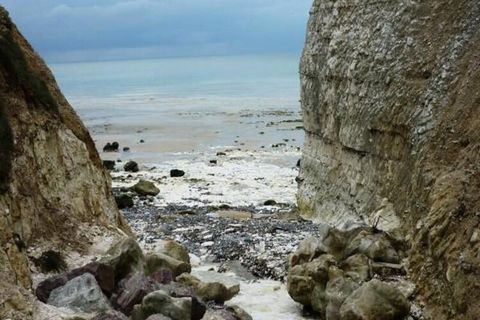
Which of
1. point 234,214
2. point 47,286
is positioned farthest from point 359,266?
point 234,214

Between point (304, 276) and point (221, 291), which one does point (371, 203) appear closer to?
point (304, 276)

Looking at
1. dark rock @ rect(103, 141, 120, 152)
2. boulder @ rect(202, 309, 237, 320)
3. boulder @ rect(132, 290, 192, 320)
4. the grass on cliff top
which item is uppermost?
the grass on cliff top

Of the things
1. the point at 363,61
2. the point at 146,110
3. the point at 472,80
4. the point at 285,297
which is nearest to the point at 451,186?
the point at 472,80

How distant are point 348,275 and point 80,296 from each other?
225 inches

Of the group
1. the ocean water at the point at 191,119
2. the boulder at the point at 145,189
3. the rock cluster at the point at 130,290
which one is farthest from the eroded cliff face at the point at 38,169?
the ocean water at the point at 191,119

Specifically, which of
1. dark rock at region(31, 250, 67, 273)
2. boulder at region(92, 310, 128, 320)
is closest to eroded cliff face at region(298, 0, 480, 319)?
boulder at region(92, 310, 128, 320)

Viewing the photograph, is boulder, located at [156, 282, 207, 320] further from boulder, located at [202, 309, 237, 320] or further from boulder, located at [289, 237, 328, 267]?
boulder, located at [289, 237, 328, 267]

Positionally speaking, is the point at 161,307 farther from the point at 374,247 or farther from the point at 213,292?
the point at 374,247

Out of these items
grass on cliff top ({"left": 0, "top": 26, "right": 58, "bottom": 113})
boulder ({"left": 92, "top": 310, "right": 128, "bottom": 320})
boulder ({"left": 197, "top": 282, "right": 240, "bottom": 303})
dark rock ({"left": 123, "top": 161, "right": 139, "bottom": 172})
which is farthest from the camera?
dark rock ({"left": 123, "top": 161, "right": 139, "bottom": 172})

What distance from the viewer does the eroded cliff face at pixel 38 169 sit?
1324cm

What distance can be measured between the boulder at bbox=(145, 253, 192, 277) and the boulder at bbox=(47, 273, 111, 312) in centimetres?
264

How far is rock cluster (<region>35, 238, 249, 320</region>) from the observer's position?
452 inches

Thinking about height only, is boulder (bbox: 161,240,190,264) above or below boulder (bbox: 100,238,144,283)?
below

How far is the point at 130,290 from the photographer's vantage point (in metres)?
12.3
